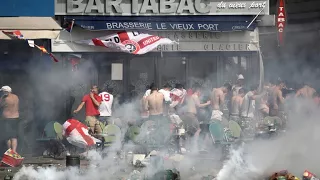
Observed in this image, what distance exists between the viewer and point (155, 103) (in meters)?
12.6

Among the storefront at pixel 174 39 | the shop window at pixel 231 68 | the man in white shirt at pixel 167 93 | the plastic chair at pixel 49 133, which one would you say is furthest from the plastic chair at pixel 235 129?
the plastic chair at pixel 49 133

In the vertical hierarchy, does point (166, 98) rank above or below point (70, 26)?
below

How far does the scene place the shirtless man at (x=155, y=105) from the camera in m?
12.5

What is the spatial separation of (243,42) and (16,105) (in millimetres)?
6015

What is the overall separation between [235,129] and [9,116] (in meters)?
4.31

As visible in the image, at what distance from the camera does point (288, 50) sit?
59.1 feet

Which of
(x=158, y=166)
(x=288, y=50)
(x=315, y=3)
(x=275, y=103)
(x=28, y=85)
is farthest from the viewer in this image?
(x=315, y=3)

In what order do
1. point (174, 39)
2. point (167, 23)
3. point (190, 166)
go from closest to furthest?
point (190, 166)
point (167, 23)
point (174, 39)

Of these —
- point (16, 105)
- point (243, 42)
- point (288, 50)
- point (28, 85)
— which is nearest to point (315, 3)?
point (288, 50)

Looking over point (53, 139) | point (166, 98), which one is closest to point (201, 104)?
point (166, 98)

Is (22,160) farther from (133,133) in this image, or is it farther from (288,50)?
(288,50)

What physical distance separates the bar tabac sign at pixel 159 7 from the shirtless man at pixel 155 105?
3157 millimetres

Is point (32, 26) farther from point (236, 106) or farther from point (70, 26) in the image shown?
point (236, 106)

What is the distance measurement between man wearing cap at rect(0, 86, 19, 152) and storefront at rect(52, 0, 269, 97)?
288 cm
